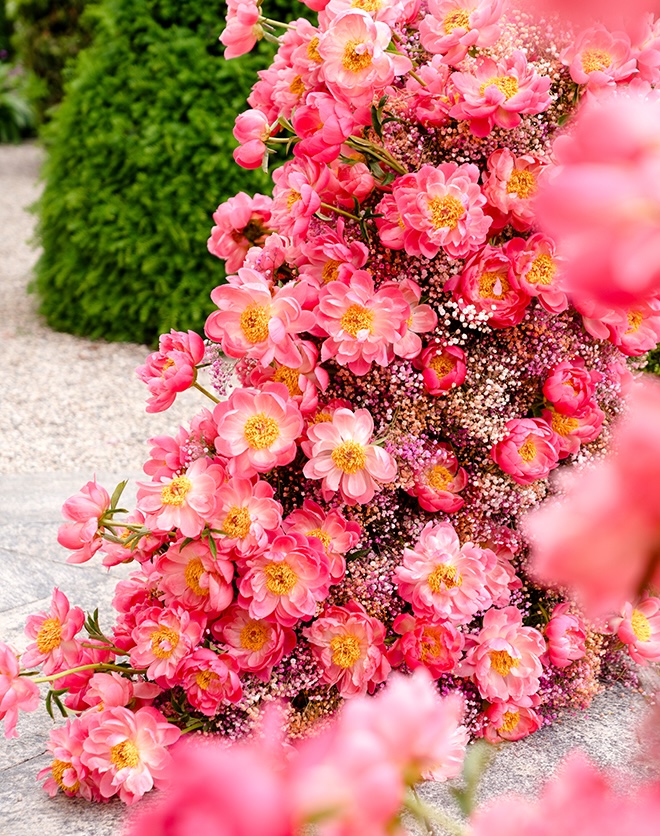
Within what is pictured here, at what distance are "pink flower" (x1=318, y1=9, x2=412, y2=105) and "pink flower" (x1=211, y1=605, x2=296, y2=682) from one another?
2.61ft

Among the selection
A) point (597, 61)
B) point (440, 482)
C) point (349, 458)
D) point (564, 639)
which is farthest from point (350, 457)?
point (597, 61)

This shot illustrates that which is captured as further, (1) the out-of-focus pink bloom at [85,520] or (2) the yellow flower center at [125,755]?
(1) the out-of-focus pink bloom at [85,520]

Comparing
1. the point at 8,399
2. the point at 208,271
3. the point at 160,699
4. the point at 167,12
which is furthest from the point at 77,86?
the point at 160,699

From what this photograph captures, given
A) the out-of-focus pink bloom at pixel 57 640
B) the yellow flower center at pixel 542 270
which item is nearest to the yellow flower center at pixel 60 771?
the out-of-focus pink bloom at pixel 57 640

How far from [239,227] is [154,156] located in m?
2.50

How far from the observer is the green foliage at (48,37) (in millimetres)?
7039

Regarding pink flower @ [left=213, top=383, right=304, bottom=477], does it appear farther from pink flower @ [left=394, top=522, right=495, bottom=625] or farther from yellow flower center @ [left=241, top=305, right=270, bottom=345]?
pink flower @ [left=394, top=522, right=495, bottom=625]

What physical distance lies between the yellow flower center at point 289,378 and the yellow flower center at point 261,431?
0.11m

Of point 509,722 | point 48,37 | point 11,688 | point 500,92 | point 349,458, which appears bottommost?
point 509,722

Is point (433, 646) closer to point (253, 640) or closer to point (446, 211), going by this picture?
point (253, 640)

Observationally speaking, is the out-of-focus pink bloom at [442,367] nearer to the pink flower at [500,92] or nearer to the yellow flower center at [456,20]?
the pink flower at [500,92]

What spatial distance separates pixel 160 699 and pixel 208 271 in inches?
112

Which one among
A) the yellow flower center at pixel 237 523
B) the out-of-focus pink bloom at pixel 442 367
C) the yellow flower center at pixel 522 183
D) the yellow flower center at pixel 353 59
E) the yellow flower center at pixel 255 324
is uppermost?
the yellow flower center at pixel 353 59

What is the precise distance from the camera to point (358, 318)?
1410 mm
